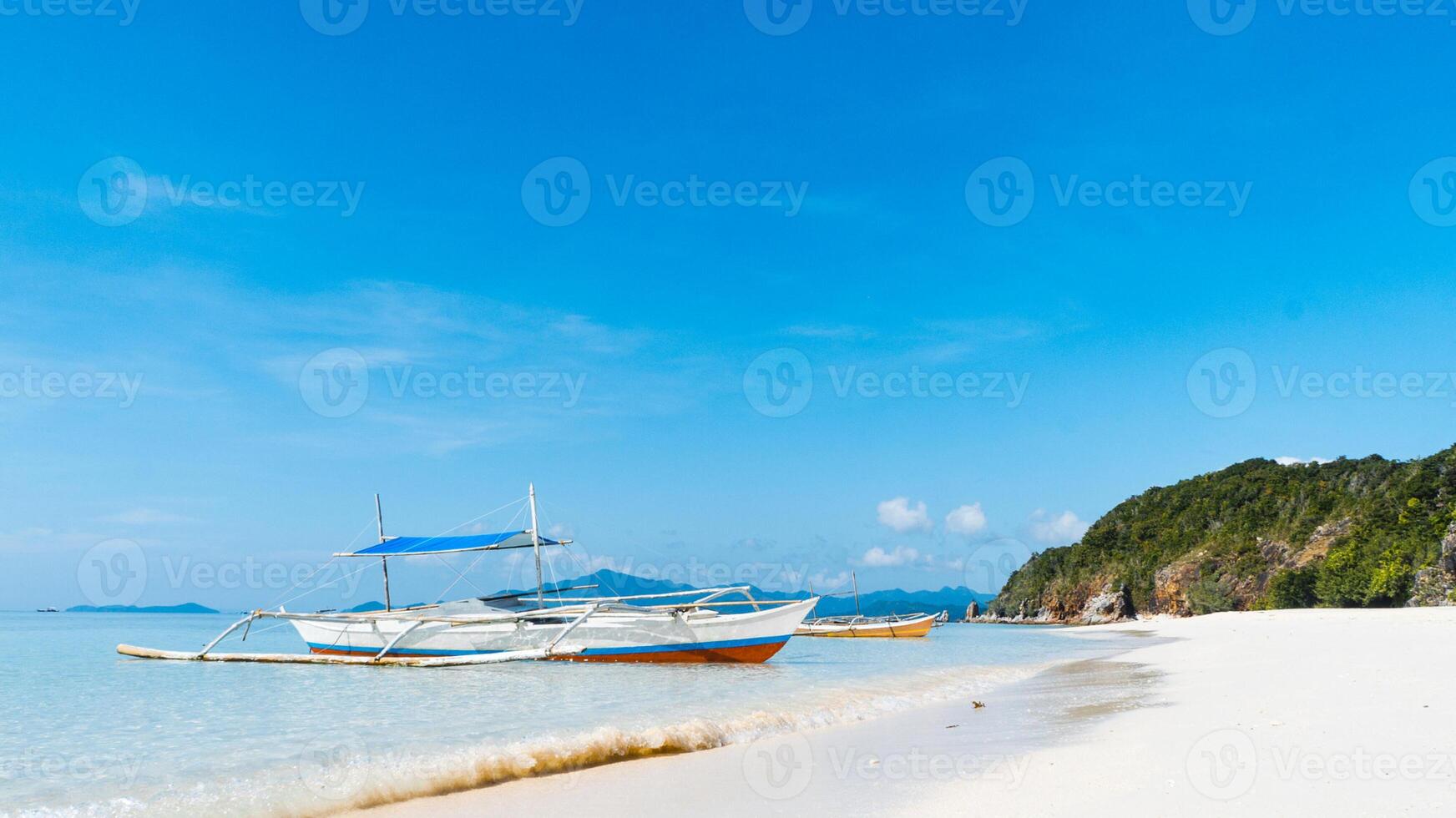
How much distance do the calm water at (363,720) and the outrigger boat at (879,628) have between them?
2350 cm

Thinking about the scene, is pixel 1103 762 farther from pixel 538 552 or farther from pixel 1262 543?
pixel 1262 543

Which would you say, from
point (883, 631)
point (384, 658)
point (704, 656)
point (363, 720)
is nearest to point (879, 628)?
point (883, 631)

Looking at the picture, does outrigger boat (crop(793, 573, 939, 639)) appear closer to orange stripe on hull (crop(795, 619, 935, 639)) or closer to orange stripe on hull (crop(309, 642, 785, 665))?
orange stripe on hull (crop(795, 619, 935, 639))

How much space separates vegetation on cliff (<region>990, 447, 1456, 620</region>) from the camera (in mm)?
45531

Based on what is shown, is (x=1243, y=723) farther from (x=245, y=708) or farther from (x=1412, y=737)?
(x=245, y=708)

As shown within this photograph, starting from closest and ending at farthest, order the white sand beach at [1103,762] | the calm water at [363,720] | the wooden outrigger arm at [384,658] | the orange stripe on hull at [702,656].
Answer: the white sand beach at [1103,762] → the calm water at [363,720] → the wooden outrigger arm at [384,658] → the orange stripe on hull at [702,656]

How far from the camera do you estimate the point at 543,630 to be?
25.2 m

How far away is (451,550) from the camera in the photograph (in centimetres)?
2828

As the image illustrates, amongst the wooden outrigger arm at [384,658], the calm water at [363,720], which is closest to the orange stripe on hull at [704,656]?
the calm water at [363,720]

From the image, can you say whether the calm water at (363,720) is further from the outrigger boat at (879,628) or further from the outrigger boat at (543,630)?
the outrigger boat at (879,628)

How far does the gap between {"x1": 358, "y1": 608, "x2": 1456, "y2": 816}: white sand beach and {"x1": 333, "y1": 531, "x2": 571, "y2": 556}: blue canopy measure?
18.2 meters

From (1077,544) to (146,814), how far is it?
352ft

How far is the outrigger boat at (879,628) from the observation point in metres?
48.1

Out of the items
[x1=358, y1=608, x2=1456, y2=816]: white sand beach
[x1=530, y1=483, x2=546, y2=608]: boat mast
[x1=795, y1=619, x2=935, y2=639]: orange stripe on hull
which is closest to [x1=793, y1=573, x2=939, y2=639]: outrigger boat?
[x1=795, y1=619, x2=935, y2=639]: orange stripe on hull
